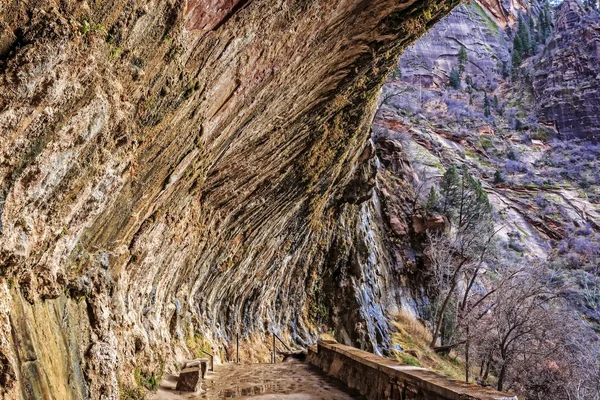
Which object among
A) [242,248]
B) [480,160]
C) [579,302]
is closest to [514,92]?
[480,160]

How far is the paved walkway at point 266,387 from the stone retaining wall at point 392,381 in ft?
0.79

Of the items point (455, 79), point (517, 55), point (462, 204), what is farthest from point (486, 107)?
point (462, 204)

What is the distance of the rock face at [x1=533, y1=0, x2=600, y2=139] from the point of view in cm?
6219

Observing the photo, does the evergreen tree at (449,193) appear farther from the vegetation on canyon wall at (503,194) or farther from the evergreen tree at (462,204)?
the vegetation on canyon wall at (503,194)

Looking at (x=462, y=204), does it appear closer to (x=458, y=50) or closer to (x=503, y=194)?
(x=503, y=194)

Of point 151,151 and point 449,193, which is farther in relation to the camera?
point 449,193

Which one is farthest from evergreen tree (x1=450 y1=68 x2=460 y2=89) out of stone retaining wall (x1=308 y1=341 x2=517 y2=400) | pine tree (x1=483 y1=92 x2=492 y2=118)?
stone retaining wall (x1=308 y1=341 x2=517 y2=400)

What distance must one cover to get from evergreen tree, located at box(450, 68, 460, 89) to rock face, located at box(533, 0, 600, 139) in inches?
459

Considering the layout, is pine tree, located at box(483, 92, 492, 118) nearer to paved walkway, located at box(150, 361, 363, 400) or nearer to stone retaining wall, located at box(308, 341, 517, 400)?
paved walkway, located at box(150, 361, 363, 400)

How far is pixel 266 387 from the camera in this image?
7.32 m

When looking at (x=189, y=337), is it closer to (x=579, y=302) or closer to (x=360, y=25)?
(x=360, y=25)

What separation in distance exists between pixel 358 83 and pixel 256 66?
4.33 m

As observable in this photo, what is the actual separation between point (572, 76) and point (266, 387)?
73.9 m

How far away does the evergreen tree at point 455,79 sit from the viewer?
7331 centimetres
